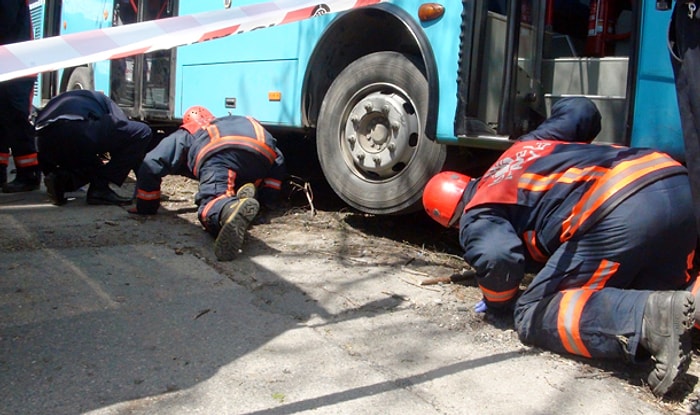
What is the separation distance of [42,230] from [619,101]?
3.32 m

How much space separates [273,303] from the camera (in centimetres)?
295

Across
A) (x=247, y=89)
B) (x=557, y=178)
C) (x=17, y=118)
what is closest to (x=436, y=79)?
(x=557, y=178)

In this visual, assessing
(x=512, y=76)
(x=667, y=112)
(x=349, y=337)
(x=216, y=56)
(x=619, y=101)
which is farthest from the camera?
(x=216, y=56)

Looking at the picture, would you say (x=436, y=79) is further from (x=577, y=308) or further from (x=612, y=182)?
(x=577, y=308)

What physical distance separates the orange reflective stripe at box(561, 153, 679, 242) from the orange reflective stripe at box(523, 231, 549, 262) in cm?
22

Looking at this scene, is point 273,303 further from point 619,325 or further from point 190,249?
point 619,325

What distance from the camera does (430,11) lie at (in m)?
3.66

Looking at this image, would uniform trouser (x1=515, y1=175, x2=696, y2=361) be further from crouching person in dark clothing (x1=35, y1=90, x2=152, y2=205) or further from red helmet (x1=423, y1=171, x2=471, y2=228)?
crouching person in dark clothing (x1=35, y1=90, x2=152, y2=205)

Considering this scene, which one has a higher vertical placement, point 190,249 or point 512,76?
point 512,76

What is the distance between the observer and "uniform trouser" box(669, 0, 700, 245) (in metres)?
2.07

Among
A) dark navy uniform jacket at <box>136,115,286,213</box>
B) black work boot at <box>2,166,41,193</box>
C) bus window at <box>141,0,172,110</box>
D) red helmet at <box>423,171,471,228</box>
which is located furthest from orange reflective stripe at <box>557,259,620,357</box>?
bus window at <box>141,0,172,110</box>

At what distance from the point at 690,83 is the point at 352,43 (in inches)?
104

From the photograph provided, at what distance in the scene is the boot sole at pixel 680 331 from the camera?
2.18 meters

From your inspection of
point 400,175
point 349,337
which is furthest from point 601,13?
point 349,337
